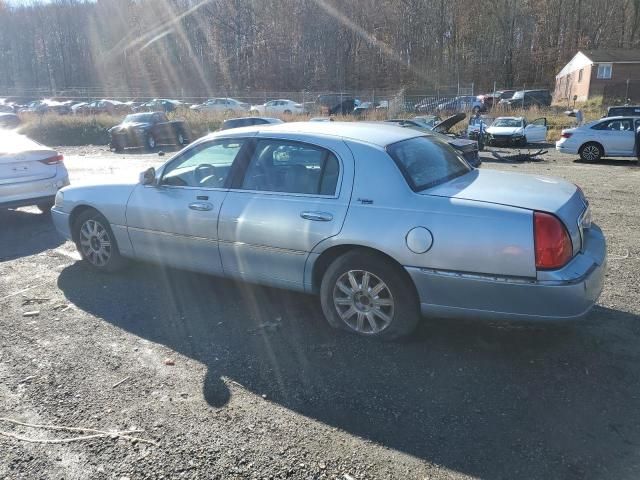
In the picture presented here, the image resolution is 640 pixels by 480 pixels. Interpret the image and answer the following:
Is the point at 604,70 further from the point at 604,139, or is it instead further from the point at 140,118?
the point at 140,118

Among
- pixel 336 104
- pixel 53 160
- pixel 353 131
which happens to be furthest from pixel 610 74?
pixel 353 131

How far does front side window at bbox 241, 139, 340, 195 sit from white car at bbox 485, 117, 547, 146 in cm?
1881

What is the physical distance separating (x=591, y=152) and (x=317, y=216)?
50.1ft

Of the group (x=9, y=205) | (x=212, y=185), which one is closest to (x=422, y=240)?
(x=212, y=185)

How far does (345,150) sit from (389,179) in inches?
17.5

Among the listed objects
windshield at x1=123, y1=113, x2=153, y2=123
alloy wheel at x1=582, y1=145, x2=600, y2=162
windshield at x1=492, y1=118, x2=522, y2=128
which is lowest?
alloy wheel at x1=582, y1=145, x2=600, y2=162

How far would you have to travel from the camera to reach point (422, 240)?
10.8 feet

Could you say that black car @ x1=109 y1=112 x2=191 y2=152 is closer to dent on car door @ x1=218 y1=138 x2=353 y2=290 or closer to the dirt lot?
the dirt lot

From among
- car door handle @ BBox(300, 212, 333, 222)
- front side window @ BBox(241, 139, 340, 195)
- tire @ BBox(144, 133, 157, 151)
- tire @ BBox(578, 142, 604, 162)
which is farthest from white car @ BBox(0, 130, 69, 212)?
tire @ BBox(578, 142, 604, 162)

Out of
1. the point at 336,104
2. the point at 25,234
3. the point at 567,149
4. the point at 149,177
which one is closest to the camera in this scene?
the point at 149,177

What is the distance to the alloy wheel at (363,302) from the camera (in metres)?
3.58

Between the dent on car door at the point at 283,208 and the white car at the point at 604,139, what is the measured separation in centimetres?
1489

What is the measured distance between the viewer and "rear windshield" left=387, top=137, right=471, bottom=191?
11.9ft

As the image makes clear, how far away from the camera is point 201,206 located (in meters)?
4.28
